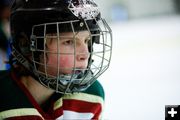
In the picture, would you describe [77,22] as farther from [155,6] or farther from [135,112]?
[155,6]

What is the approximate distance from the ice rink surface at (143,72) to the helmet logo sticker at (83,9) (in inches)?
15.9

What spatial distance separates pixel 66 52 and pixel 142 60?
189cm

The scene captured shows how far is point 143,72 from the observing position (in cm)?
248

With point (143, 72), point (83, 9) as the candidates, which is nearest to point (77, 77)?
point (83, 9)

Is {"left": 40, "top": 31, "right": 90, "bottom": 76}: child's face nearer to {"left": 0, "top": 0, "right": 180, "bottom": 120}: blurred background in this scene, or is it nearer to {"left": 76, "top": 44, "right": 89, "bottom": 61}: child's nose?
{"left": 76, "top": 44, "right": 89, "bottom": 61}: child's nose

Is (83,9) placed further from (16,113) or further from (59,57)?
(16,113)

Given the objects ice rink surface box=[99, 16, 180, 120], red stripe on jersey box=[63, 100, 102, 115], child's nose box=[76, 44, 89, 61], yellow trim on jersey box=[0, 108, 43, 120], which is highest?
child's nose box=[76, 44, 89, 61]

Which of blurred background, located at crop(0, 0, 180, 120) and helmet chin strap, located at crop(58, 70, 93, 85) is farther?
blurred background, located at crop(0, 0, 180, 120)

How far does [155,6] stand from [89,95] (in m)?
4.18

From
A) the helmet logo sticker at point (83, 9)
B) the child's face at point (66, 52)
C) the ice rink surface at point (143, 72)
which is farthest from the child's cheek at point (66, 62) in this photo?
the ice rink surface at point (143, 72)

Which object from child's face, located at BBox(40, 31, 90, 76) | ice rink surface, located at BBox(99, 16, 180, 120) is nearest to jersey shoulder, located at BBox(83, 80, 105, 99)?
child's face, located at BBox(40, 31, 90, 76)

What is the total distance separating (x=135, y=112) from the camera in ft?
5.23

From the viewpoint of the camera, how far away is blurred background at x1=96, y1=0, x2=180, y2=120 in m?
1.73

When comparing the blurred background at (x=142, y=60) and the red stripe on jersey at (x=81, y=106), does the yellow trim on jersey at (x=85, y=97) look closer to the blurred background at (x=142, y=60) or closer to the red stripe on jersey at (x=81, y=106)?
the red stripe on jersey at (x=81, y=106)
